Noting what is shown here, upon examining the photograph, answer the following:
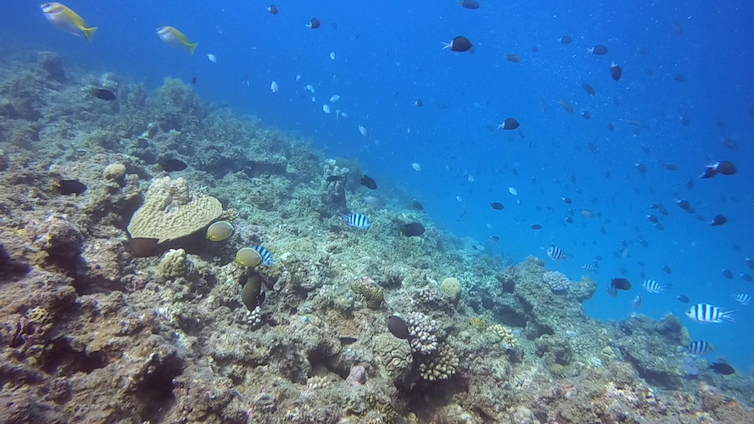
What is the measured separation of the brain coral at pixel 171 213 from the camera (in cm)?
508

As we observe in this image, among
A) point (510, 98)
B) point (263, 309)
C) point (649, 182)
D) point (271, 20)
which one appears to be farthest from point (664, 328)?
point (271, 20)

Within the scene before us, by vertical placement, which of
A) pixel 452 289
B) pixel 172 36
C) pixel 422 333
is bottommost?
pixel 422 333

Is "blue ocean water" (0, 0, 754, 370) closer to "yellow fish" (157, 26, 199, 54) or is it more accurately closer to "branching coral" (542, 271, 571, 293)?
"branching coral" (542, 271, 571, 293)

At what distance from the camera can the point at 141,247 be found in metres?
4.78

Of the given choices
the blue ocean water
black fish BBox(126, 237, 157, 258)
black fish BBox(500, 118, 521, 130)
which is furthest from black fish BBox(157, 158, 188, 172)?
the blue ocean water

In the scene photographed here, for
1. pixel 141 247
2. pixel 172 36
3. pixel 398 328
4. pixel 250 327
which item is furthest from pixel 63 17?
pixel 398 328

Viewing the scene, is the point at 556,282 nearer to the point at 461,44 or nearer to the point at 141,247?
the point at 461,44

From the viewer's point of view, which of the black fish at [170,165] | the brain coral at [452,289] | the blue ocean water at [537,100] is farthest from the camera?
the blue ocean water at [537,100]

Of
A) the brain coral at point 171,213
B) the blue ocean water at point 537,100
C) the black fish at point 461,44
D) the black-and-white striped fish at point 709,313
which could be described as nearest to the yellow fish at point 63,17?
the brain coral at point 171,213

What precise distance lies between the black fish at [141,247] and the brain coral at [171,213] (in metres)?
0.13

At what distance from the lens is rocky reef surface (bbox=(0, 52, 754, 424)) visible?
2.71 m

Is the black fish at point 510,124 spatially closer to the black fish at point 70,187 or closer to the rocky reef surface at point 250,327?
the rocky reef surface at point 250,327

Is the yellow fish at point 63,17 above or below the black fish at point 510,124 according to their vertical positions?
below

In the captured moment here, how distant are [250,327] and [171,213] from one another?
2.50 m
